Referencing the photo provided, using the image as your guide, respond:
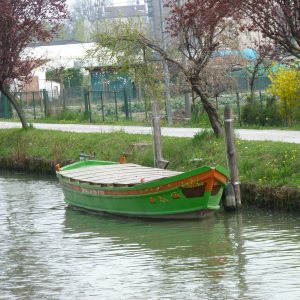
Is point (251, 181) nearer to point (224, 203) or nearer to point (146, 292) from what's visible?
point (224, 203)

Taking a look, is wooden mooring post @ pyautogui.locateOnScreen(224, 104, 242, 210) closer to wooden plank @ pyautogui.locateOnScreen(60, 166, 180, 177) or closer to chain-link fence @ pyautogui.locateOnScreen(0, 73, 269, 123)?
wooden plank @ pyautogui.locateOnScreen(60, 166, 180, 177)

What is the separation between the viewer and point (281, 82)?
1539 inches

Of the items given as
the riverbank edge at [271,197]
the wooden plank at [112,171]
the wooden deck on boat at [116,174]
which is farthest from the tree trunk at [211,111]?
the riverbank edge at [271,197]

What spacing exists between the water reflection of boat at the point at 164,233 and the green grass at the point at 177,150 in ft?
6.73

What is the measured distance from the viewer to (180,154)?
3014cm

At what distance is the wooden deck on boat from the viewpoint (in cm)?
2541

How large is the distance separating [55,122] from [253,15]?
2764cm

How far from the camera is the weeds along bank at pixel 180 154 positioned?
2461 cm

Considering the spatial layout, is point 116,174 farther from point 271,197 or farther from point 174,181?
point 271,197

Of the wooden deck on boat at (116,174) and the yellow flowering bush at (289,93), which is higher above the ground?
the yellow flowering bush at (289,93)

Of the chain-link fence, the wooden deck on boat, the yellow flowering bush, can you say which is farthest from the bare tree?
the wooden deck on boat

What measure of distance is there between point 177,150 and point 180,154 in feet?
1.26

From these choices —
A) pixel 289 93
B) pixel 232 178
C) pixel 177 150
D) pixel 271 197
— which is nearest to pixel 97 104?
pixel 289 93

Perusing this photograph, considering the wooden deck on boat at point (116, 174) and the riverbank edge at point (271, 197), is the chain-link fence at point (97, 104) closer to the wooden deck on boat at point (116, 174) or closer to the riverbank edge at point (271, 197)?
the wooden deck on boat at point (116, 174)
